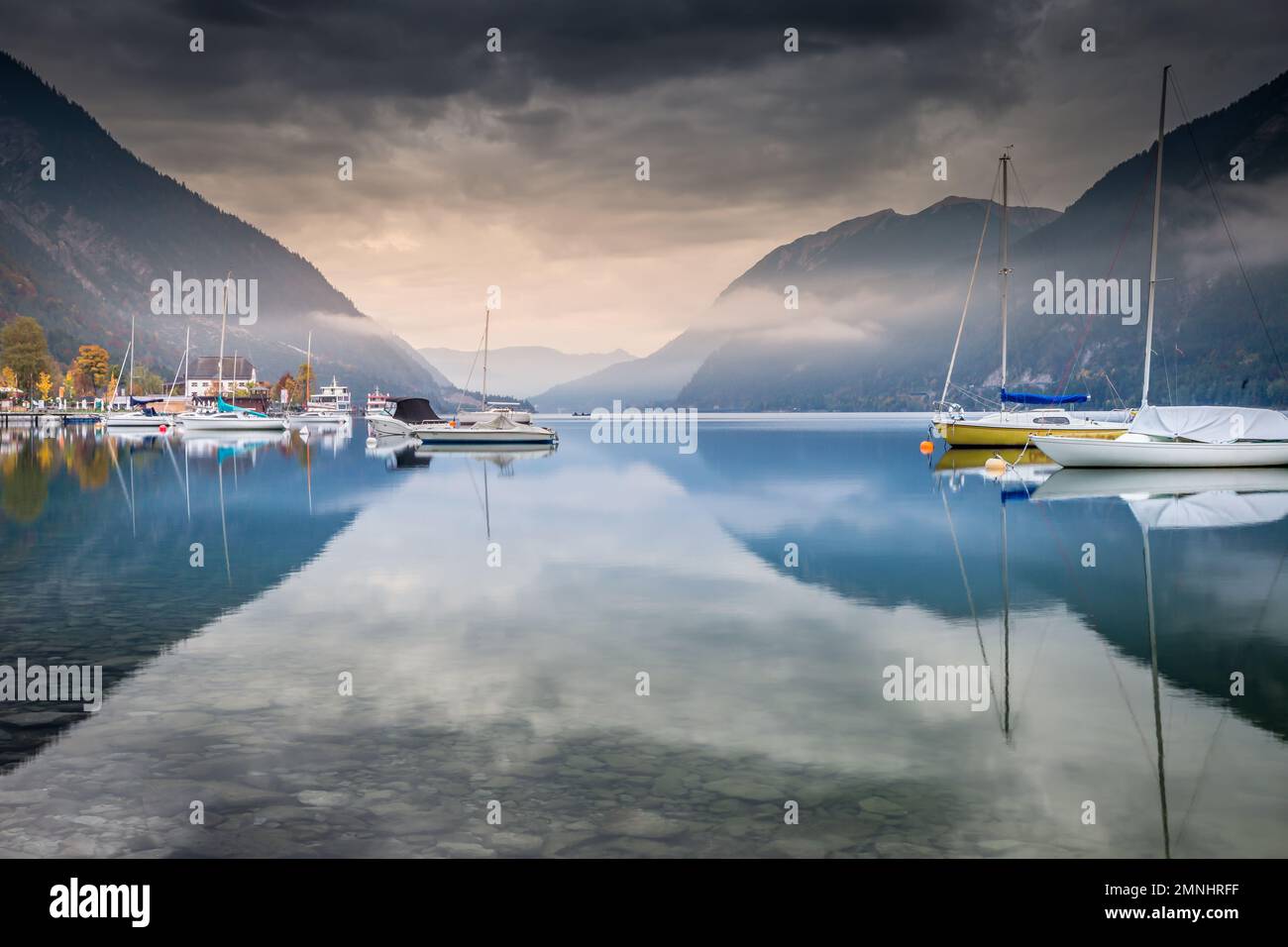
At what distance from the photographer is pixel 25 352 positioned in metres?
170

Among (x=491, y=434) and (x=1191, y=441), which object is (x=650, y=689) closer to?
(x=1191, y=441)

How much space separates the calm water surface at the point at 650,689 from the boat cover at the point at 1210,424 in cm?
1904

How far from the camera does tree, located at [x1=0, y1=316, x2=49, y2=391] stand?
169 m

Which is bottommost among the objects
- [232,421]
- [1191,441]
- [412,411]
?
[1191,441]

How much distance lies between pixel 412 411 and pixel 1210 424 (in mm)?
86093

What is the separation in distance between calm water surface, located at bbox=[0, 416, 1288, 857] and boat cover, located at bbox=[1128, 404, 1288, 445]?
19.0 m

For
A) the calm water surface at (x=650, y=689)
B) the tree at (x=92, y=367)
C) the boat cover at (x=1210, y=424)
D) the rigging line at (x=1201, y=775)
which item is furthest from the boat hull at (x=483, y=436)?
the tree at (x=92, y=367)

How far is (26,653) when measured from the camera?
47.1 feet

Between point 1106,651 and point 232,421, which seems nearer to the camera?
point 1106,651

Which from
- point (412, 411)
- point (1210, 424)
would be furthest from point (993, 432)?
point (412, 411)

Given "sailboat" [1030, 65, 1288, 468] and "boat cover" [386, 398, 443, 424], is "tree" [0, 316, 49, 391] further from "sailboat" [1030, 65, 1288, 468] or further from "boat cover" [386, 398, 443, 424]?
"sailboat" [1030, 65, 1288, 468]

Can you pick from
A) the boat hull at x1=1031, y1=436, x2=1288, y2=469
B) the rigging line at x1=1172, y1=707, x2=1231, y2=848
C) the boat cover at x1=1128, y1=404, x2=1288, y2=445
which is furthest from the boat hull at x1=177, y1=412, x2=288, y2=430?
the rigging line at x1=1172, y1=707, x2=1231, y2=848
